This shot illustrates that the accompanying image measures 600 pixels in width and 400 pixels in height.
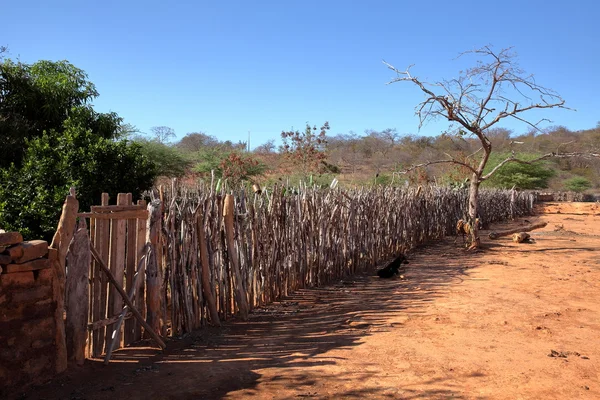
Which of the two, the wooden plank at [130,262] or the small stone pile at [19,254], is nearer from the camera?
the small stone pile at [19,254]

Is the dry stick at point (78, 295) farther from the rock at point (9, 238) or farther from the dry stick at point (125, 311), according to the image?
the rock at point (9, 238)

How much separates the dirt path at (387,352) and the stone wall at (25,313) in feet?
0.56

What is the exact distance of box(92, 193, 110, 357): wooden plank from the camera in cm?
383

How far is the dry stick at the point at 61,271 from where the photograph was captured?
3.46 m

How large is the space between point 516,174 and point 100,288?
36.1 metres

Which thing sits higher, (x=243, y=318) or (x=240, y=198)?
(x=240, y=198)

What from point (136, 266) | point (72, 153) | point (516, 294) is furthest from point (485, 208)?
point (136, 266)

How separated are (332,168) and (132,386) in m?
21.8

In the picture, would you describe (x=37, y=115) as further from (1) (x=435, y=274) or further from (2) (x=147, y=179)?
(1) (x=435, y=274)

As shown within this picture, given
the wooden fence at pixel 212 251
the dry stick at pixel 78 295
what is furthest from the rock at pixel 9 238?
the wooden fence at pixel 212 251

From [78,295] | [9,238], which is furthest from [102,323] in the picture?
[9,238]

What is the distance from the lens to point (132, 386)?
3.40m

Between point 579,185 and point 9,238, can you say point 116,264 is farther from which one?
point 579,185

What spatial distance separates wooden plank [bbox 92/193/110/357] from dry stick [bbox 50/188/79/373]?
306 millimetres
